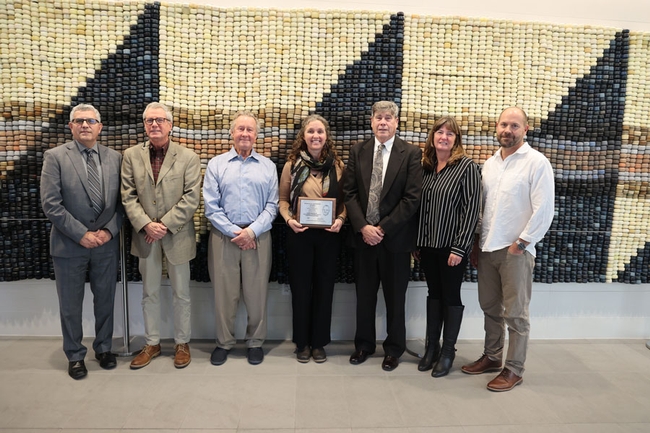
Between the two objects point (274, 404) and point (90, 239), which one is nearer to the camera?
point (274, 404)

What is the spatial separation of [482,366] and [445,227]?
3.29 ft

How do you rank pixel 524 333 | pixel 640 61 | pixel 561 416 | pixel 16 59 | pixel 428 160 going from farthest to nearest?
1. pixel 640 61
2. pixel 16 59
3. pixel 428 160
4. pixel 524 333
5. pixel 561 416

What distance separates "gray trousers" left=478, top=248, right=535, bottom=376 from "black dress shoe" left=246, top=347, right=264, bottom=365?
61.0 inches

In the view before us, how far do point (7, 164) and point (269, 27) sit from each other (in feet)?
7.08

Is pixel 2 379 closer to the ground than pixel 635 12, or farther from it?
closer to the ground

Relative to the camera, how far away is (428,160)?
2893 millimetres

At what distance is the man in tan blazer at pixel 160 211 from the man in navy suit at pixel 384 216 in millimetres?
1082

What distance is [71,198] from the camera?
8.83ft

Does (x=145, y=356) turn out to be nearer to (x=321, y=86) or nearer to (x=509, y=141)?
(x=321, y=86)

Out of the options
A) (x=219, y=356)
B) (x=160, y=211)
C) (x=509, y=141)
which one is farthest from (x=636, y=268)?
(x=160, y=211)

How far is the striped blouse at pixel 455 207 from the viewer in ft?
8.76

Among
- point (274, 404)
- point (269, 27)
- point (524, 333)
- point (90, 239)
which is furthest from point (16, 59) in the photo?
point (524, 333)

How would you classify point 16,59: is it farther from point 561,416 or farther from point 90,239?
point 561,416

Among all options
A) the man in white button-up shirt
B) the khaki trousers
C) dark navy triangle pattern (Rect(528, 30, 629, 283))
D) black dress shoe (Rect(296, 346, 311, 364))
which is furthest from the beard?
the khaki trousers
